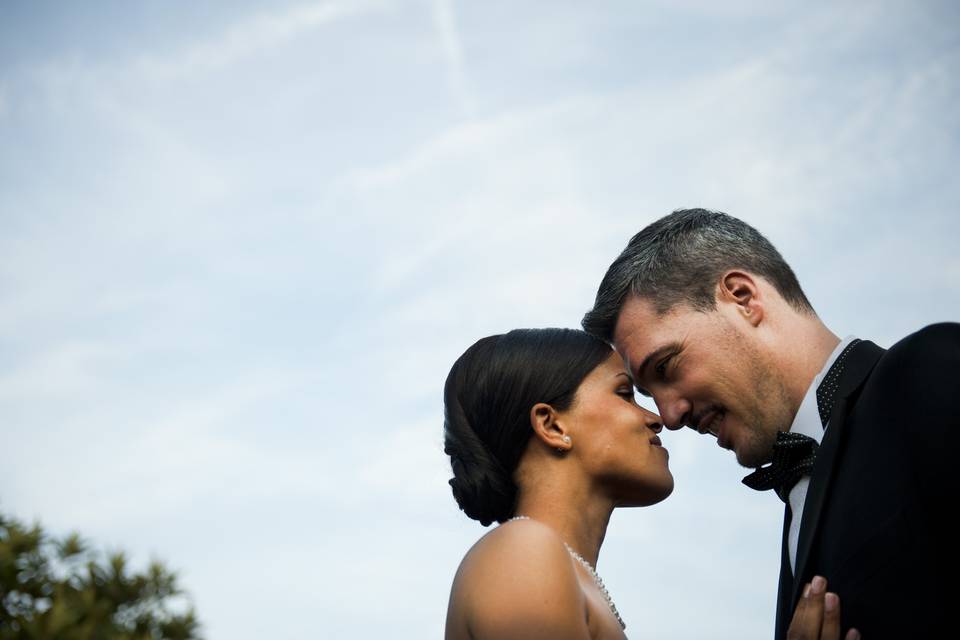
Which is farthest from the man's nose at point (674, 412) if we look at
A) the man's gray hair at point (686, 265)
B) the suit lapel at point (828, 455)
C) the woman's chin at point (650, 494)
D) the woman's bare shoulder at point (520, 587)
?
the woman's bare shoulder at point (520, 587)

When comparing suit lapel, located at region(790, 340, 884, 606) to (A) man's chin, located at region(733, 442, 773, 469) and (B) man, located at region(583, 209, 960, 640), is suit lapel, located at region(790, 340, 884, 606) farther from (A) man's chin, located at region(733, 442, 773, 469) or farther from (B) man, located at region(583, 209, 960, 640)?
(A) man's chin, located at region(733, 442, 773, 469)

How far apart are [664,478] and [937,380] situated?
156 cm

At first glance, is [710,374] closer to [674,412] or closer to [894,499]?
[674,412]

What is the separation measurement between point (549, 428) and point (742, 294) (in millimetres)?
1272

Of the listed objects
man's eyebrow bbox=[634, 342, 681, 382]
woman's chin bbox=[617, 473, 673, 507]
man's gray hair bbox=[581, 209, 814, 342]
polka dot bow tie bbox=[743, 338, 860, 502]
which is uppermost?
man's gray hair bbox=[581, 209, 814, 342]

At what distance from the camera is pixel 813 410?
4238 mm

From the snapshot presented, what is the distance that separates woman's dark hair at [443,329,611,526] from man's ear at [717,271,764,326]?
70 centimetres

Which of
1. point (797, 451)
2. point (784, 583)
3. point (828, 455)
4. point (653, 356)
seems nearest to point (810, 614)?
point (828, 455)

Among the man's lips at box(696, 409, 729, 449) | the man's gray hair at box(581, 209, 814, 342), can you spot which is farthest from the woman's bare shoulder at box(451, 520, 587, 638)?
the man's gray hair at box(581, 209, 814, 342)

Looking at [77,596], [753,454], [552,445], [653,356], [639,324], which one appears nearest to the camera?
[77,596]

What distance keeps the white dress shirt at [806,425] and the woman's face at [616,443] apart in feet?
2.02

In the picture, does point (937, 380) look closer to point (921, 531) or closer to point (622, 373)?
point (921, 531)

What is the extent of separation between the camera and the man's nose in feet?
16.2

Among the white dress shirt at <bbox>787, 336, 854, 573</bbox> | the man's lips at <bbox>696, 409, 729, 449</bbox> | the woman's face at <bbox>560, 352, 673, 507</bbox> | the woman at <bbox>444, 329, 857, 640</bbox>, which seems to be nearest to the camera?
the white dress shirt at <bbox>787, 336, 854, 573</bbox>
